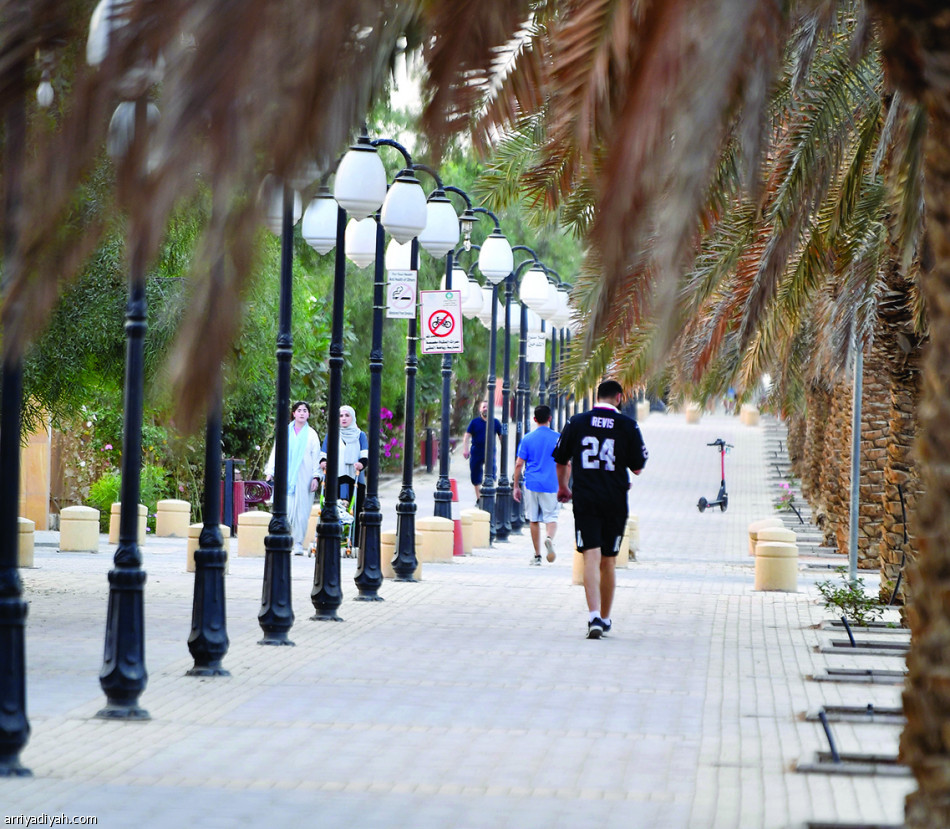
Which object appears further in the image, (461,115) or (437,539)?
(437,539)

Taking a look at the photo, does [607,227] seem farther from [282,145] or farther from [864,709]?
[864,709]

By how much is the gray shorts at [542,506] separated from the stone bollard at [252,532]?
11.5 feet

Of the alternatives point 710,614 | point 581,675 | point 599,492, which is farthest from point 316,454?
point 581,675

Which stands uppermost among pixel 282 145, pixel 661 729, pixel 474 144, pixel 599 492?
pixel 474 144

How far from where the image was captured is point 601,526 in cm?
1223

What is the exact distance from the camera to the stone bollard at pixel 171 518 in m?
25.1

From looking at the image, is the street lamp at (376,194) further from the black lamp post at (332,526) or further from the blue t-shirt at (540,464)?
the blue t-shirt at (540,464)

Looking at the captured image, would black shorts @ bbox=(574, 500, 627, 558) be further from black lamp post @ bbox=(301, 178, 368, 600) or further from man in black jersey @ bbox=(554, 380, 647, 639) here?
black lamp post @ bbox=(301, 178, 368, 600)

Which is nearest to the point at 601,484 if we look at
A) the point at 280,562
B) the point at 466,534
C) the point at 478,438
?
the point at 280,562

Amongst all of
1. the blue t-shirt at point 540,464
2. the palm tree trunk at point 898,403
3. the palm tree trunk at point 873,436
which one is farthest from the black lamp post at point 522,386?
the palm tree trunk at point 898,403

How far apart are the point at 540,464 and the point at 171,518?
7735mm

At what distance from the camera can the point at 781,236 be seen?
412 inches

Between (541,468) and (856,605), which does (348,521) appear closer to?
(541,468)

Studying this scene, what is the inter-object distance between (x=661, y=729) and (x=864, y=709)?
3.81 feet
